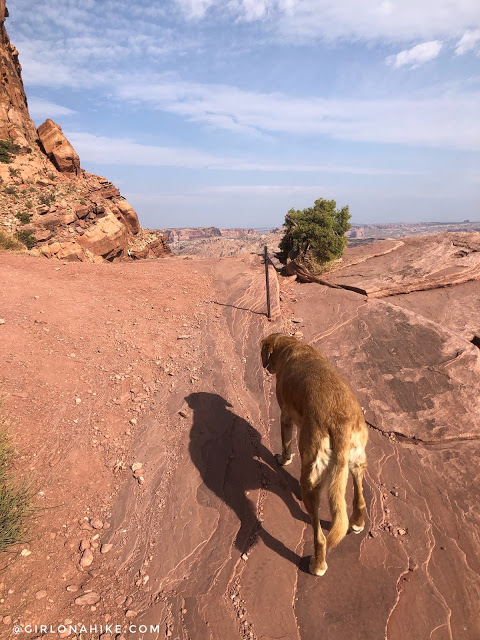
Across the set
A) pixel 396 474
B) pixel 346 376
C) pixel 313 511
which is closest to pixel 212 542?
pixel 313 511

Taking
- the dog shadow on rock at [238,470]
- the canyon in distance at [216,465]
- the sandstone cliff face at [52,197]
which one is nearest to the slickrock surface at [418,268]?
the canyon in distance at [216,465]

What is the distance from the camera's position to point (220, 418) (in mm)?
6223

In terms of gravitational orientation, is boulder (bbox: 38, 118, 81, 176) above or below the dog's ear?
above

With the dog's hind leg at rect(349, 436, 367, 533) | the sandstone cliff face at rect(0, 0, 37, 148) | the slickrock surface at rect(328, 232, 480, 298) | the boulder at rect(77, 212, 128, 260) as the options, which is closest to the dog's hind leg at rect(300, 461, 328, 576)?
the dog's hind leg at rect(349, 436, 367, 533)

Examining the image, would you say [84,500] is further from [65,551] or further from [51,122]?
[51,122]

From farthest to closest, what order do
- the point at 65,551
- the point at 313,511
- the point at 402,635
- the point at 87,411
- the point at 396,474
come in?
1. the point at 87,411
2. the point at 396,474
3. the point at 65,551
4. the point at 313,511
5. the point at 402,635

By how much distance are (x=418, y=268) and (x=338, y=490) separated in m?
12.0

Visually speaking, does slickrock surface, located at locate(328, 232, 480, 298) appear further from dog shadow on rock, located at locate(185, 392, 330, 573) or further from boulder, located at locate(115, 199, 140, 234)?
boulder, located at locate(115, 199, 140, 234)

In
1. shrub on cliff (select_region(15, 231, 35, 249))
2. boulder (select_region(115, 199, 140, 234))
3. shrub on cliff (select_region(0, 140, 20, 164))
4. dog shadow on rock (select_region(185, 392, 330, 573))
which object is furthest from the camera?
boulder (select_region(115, 199, 140, 234))

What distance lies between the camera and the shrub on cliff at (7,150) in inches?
1129

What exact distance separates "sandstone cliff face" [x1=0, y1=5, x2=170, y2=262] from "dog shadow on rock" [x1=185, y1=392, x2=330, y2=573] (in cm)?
2112

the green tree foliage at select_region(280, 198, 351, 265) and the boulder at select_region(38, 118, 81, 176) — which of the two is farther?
the boulder at select_region(38, 118, 81, 176)

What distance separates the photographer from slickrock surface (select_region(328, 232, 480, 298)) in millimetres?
11594

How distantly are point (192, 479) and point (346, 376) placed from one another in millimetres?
4011
